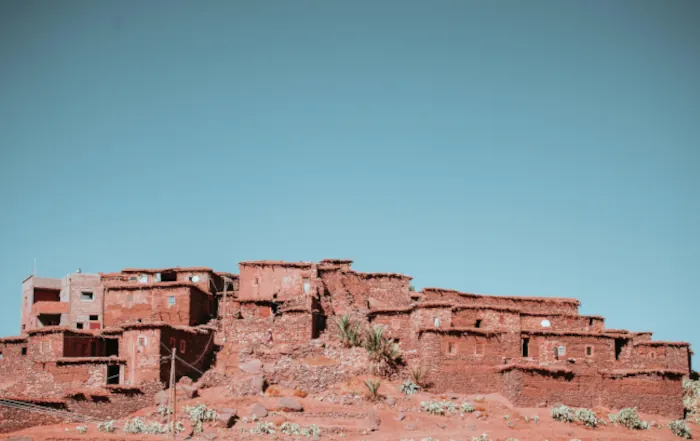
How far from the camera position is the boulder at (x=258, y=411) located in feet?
158

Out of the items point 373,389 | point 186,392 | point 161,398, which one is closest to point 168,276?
point 186,392

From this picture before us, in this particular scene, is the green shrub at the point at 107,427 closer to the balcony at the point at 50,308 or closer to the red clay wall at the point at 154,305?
the red clay wall at the point at 154,305

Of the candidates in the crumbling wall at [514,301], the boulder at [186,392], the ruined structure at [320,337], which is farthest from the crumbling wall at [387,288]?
the boulder at [186,392]

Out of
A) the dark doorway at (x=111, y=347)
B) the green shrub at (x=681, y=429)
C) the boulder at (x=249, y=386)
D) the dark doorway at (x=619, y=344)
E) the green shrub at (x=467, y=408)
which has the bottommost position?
the green shrub at (x=681, y=429)

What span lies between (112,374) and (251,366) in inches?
315

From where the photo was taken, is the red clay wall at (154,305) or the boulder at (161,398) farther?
the red clay wall at (154,305)

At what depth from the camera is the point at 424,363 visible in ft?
174

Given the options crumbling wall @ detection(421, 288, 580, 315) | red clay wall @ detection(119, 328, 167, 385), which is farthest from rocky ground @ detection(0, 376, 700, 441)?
crumbling wall @ detection(421, 288, 580, 315)

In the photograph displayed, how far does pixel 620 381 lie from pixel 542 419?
6371 mm

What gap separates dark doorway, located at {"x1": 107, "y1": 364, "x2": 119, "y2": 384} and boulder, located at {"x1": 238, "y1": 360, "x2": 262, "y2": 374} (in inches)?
281

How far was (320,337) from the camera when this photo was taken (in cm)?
5634

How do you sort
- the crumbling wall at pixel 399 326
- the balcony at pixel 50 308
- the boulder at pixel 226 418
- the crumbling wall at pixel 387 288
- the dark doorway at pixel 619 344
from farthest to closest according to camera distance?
1. the balcony at pixel 50 308
2. the crumbling wall at pixel 387 288
3. the dark doorway at pixel 619 344
4. the crumbling wall at pixel 399 326
5. the boulder at pixel 226 418

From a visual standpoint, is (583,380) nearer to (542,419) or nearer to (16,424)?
(542,419)

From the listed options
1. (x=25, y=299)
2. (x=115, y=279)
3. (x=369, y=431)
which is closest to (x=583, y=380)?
(x=369, y=431)
